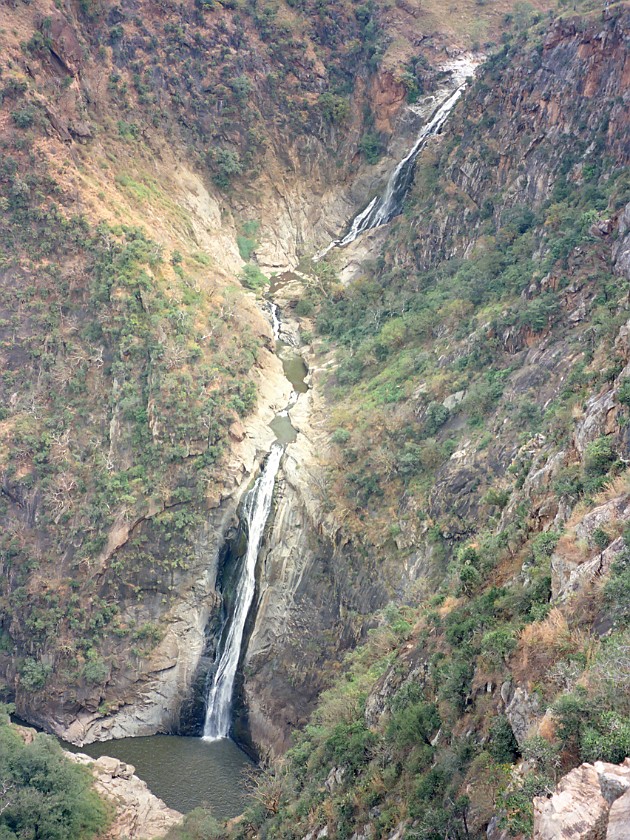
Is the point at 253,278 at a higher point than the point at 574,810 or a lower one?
higher

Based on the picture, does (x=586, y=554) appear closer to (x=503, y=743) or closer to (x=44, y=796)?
(x=503, y=743)

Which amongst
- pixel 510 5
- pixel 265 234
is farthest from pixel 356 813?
pixel 510 5

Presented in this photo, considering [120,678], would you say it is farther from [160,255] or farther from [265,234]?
[265,234]

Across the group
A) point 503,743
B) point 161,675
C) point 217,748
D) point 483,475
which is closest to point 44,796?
point 217,748

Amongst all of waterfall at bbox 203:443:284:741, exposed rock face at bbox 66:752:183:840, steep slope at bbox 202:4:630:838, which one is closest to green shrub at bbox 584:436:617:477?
steep slope at bbox 202:4:630:838

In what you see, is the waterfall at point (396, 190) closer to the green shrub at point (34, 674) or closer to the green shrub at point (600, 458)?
the green shrub at point (34, 674)
